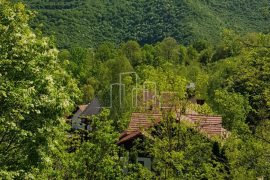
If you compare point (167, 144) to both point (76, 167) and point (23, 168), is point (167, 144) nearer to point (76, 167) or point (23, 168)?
point (76, 167)

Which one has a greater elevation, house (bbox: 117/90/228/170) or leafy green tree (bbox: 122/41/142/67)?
leafy green tree (bbox: 122/41/142/67)

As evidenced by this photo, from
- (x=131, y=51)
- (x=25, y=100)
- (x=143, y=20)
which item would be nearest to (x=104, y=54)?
(x=131, y=51)

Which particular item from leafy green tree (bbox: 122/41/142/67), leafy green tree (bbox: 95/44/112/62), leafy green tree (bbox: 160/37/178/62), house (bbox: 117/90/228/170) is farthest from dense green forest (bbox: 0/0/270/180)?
leafy green tree (bbox: 95/44/112/62)

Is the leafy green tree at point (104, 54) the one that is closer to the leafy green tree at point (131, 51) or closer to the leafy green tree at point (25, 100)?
the leafy green tree at point (131, 51)

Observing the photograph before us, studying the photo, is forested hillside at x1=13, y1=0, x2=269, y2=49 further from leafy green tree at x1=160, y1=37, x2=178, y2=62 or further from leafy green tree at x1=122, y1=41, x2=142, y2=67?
leafy green tree at x1=122, y1=41, x2=142, y2=67

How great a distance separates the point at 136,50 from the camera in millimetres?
92188

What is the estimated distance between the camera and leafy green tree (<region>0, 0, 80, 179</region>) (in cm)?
1217

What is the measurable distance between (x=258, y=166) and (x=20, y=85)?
358 inches

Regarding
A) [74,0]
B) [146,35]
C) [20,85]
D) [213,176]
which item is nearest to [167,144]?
[213,176]

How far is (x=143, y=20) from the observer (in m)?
136

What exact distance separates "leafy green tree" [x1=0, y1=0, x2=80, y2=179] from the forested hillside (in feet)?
316

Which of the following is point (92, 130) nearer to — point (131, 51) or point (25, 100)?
point (25, 100)

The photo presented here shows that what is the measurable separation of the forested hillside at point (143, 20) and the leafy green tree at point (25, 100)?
96283mm

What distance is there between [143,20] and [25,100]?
416 ft
